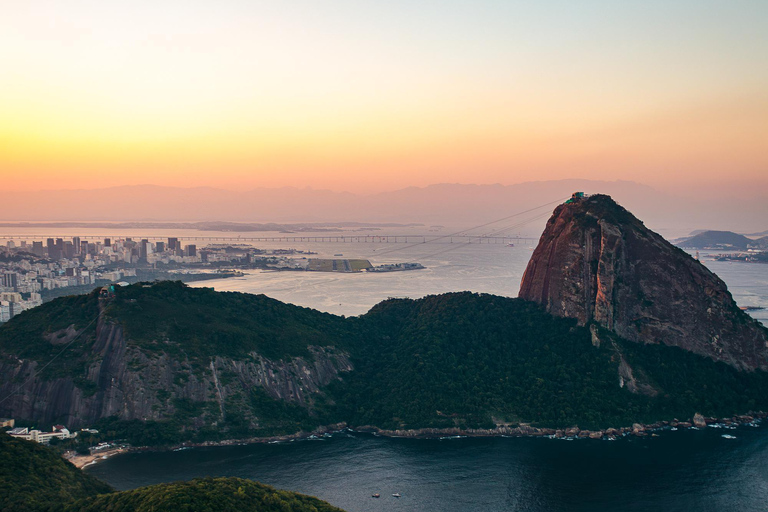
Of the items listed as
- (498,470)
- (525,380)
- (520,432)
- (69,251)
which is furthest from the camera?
(69,251)

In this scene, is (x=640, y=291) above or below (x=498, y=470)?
above

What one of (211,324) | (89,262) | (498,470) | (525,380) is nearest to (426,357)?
(525,380)

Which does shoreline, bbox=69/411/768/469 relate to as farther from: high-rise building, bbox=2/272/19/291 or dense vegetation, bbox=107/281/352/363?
high-rise building, bbox=2/272/19/291

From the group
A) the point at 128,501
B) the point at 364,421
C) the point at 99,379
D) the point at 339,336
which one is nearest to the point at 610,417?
the point at 364,421

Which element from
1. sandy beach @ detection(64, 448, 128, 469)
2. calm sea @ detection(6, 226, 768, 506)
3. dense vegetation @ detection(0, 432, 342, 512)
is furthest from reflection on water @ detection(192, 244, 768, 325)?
dense vegetation @ detection(0, 432, 342, 512)

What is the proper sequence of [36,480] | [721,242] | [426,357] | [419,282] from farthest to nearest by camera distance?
[721,242], [419,282], [426,357], [36,480]

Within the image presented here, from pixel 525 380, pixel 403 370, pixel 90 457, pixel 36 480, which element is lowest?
pixel 90 457

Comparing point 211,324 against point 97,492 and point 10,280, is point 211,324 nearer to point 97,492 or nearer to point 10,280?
point 97,492

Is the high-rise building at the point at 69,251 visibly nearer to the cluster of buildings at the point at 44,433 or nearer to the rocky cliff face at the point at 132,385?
the rocky cliff face at the point at 132,385
